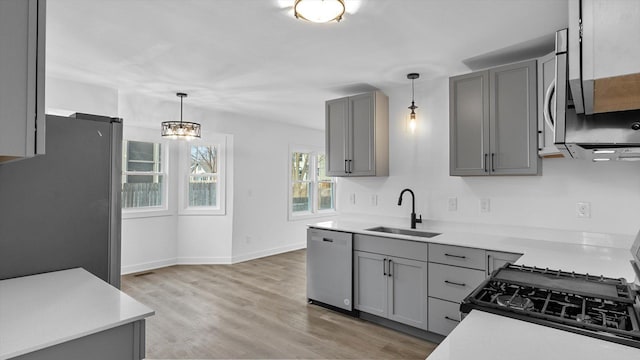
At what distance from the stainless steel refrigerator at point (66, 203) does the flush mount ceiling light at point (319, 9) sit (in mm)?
1219

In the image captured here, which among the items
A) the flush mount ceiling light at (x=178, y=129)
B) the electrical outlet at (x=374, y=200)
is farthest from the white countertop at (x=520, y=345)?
the flush mount ceiling light at (x=178, y=129)

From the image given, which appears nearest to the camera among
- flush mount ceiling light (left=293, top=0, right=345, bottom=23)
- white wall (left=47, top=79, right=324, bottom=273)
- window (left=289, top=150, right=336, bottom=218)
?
flush mount ceiling light (left=293, top=0, right=345, bottom=23)

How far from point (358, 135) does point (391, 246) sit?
1.27 meters

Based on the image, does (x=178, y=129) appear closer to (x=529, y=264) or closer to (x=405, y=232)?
(x=405, y=232)

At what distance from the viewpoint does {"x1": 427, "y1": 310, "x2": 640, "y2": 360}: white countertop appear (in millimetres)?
873

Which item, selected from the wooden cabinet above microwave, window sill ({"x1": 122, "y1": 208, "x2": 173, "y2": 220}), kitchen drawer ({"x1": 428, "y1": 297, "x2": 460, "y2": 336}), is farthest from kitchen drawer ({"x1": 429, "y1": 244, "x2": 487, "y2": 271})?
window sill ({"x1": 122, "y1": 208, "x2": 173, "y2": 220})

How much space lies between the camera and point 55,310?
49.3 inches

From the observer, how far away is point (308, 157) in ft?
22.4

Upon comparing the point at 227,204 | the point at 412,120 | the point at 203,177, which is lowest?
the point at 227,204

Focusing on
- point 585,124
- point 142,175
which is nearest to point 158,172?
point 142,175

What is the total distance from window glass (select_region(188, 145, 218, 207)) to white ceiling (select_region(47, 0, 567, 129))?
163 cm

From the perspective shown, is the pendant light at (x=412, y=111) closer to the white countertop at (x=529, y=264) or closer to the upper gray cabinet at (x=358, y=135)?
the upper gray cabinet at (x=358, y=135)

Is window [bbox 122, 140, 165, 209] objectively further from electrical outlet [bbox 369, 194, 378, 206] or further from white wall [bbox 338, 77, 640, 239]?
electrical outlet [bbox 369, 194, 378, 206]

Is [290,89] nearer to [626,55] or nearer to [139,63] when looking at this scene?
[139,63]
